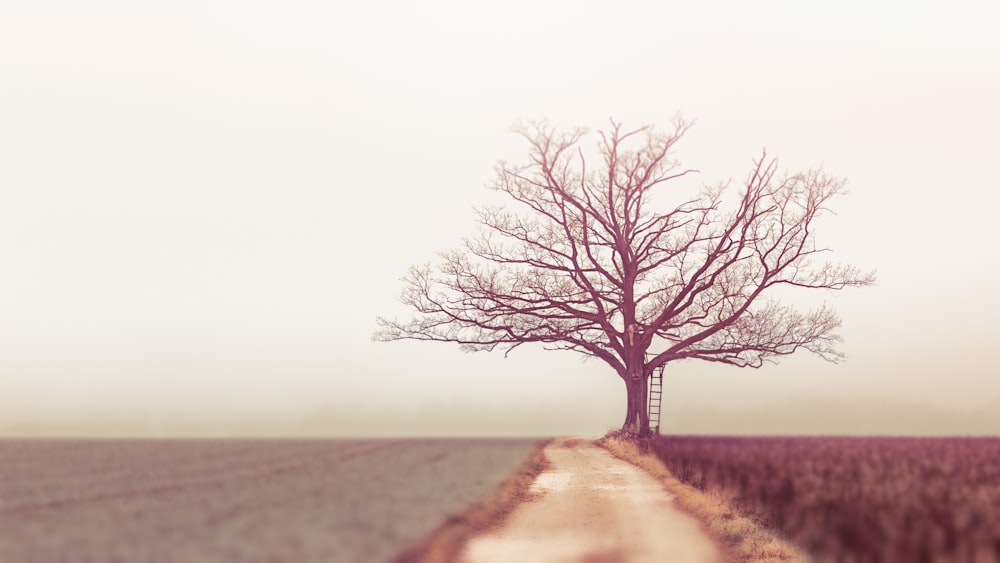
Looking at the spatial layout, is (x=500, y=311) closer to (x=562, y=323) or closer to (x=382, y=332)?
(x=562, y=323)

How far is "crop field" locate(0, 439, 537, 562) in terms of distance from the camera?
9984 millimetres

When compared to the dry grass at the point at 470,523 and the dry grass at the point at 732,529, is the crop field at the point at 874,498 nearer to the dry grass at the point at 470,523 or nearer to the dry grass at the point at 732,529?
the dry grass at the point at 732,529

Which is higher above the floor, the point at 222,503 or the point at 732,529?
the point at 222,503

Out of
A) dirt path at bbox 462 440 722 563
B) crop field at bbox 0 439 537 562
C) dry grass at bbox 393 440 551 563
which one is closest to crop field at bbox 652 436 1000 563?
dirt path at bbox 462 440 722 563

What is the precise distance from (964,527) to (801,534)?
4489mm

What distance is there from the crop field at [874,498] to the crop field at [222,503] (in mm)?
5236

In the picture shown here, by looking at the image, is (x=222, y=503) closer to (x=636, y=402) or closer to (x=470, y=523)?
(x=470, y=523)

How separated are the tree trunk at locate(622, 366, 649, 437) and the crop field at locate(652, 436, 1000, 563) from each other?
706 inches

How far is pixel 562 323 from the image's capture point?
3878cm

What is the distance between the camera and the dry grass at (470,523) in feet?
41.2

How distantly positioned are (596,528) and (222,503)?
6.89 metres

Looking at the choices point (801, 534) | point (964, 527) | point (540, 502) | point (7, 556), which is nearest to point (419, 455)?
point (540, 502)

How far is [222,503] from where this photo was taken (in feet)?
43.3

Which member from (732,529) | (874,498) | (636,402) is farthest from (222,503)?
(636,402)
